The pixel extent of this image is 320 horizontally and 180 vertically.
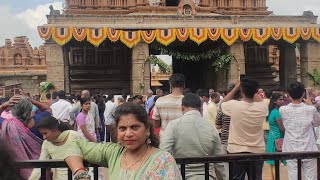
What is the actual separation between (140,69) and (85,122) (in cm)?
1282

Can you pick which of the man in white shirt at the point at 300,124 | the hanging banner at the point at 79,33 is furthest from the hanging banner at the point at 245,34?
the man in white shirt at the point at 300,124

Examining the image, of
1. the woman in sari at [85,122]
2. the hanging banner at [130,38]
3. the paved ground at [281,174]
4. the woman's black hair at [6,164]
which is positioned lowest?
the paved ground at [281,174]

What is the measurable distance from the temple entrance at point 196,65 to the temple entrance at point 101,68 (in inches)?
71.1

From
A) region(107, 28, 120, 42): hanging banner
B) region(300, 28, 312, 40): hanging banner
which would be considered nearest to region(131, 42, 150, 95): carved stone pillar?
region(107, 28, 120, 42): hanging banner

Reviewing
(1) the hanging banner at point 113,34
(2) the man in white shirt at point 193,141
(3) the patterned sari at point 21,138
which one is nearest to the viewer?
(2) the man in white shirt at point 193,141

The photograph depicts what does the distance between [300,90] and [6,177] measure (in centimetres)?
487

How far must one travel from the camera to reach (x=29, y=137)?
204 inches

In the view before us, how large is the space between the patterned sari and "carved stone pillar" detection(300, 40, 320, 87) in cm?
1863

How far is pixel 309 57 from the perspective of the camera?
2219 centimetres

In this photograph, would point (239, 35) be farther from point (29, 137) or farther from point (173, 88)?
point (29, 137)

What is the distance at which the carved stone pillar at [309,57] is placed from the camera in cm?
2214

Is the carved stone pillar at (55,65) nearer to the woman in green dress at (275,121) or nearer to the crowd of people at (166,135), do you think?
the crowd of people at (166,135)

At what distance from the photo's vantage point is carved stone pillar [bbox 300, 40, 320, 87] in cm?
2214

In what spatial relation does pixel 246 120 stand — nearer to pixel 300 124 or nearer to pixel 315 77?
pixel 300 124
